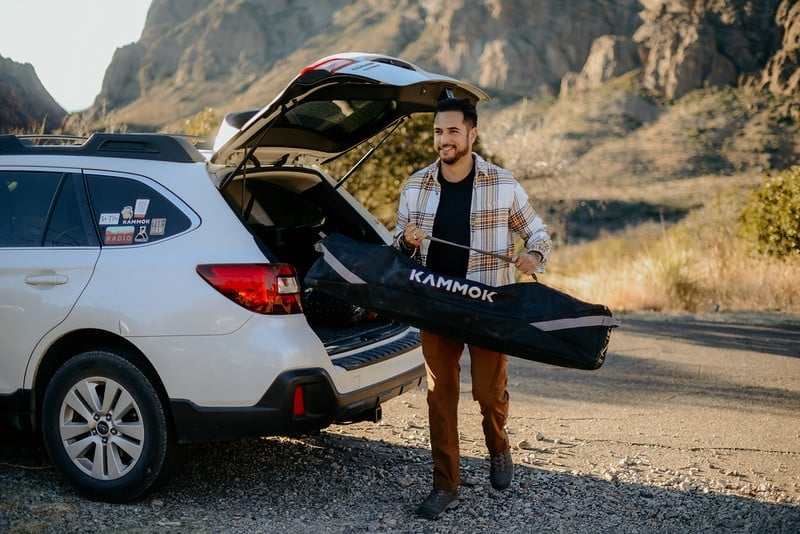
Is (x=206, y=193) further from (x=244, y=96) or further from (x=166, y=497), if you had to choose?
(x=244, y=96)

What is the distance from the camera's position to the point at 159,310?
4.23 metres

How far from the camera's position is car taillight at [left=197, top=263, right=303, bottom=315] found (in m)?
4.20

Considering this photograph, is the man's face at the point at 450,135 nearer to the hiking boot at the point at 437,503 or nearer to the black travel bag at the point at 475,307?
the black travel bag at the point at 475,307

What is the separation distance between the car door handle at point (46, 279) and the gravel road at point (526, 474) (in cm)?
110

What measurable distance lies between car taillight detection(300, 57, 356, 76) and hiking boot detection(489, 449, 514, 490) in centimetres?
216

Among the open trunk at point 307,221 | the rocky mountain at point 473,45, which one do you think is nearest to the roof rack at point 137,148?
the open trunk at point 307,221

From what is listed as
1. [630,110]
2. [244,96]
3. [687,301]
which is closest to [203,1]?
[244,96]

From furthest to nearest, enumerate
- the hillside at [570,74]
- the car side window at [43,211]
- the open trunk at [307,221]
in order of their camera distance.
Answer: the hillside at [570,74] → the open trunk at [307,221] → the car side window at [43,211]

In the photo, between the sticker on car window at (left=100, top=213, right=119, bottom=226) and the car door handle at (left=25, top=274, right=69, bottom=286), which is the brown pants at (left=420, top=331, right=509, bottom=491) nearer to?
the sticker on car window at (left=100, top=213, right=119, bottom=226)

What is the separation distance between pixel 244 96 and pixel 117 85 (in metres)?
21.3

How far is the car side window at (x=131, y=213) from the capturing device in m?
4.40

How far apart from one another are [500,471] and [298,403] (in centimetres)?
122

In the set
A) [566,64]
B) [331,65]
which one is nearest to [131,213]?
[331,65]

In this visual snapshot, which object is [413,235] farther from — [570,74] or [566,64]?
[566,64]
